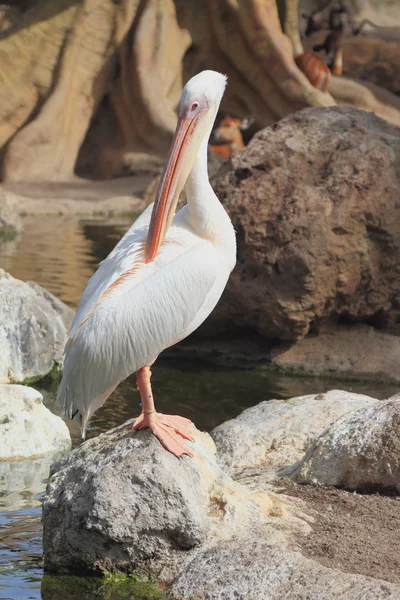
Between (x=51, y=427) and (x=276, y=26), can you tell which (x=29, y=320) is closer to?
(x=51, y=427)

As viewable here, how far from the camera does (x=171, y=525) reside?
4.48 m

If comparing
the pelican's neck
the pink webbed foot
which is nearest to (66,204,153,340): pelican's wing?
the pelican's neck

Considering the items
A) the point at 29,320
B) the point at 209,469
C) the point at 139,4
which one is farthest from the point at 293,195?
the point at 139,4

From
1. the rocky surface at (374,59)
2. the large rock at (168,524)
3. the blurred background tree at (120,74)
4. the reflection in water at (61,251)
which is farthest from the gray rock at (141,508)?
the rocky surface at (374,59)

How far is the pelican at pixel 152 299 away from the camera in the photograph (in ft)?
15.2

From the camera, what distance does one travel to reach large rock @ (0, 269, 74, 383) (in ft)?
26.9

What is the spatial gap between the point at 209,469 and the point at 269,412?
65.0 inches

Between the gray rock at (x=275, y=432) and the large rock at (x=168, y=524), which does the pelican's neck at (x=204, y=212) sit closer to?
the large rock at (x=168, y=524)

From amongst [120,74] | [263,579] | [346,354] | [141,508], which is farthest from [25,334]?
[120,74]

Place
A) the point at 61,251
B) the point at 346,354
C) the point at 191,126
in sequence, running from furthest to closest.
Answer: the point at 61,251 < the point at 346,354 < the point at 191,126

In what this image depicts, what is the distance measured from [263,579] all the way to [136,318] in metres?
1.30

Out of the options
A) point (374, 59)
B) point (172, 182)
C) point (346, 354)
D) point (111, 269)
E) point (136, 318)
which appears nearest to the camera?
point (136, 318)

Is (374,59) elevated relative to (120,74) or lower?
elevated

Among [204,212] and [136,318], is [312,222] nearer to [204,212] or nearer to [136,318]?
[204,212]
